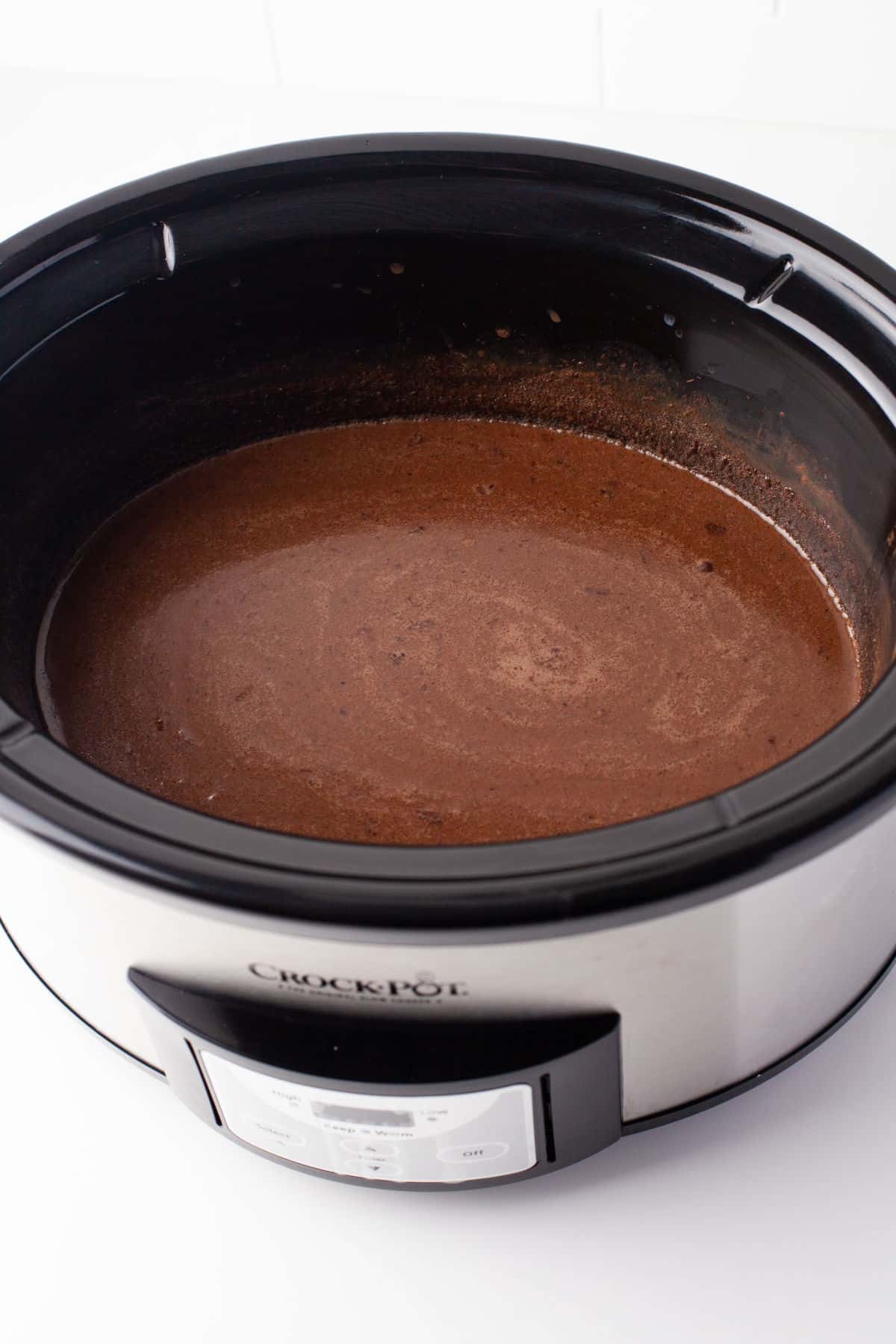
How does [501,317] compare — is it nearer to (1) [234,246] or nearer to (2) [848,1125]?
(1) [234,246]

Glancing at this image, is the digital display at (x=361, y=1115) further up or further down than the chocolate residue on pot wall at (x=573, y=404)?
further down

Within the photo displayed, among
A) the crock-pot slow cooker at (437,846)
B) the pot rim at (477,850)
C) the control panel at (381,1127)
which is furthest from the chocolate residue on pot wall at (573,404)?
the control panel at (381,1127)

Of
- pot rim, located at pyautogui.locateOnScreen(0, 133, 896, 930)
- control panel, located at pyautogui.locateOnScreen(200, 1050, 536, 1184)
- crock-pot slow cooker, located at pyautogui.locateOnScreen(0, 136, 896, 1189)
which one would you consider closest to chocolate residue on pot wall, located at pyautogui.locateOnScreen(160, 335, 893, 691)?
crock-pot slow cooker, located at pyautogui.locateOnScreen(0, 136, 896, 1189)

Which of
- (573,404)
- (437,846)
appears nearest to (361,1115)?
(437,846)

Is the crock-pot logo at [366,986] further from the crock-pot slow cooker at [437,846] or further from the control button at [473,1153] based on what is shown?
the control button at [473,1153]

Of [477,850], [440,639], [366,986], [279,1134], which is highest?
[440,639]

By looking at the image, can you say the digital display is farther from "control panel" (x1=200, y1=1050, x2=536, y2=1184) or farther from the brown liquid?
the brown liquid

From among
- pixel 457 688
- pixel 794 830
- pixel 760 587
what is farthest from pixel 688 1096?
pixel 760 587

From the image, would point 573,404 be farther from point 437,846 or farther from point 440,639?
point 437,846
